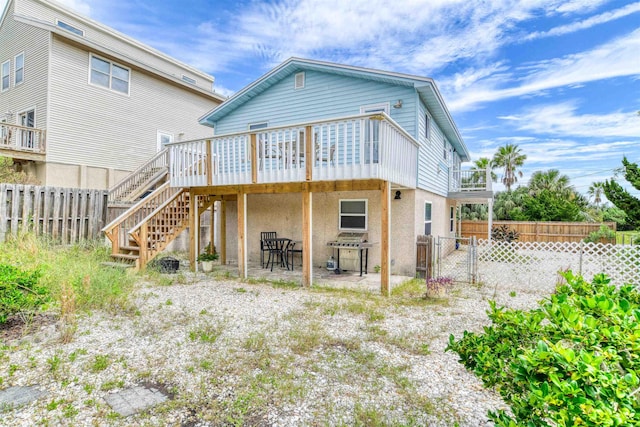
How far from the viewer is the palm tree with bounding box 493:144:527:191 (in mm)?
30917

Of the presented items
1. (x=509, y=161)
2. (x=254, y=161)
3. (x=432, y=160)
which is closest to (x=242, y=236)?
(x=254, y=161)

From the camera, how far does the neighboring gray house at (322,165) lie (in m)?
7.34

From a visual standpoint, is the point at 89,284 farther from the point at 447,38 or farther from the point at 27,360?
the point at 447,38

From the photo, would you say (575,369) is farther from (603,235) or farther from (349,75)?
(603,235)

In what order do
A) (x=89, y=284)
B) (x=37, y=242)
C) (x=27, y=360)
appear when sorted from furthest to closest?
1. (x=37, y=242)
2. (x=89, y=284)
3. (x=27, y=360)

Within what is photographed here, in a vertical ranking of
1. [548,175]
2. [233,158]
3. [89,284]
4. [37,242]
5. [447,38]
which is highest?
[447,38]

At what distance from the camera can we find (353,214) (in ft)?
32.4

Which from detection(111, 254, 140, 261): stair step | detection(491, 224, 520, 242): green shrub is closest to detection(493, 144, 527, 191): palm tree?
detection(491, 224, 520, 242): green shrub

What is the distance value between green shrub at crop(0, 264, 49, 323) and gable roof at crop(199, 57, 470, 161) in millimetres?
8831

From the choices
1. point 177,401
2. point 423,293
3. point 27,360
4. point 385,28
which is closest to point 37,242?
point 27,360

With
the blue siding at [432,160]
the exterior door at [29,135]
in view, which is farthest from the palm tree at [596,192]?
the exterior door at [29,135]

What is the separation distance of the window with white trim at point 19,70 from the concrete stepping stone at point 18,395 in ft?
57.2

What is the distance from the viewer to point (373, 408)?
2.95 meters

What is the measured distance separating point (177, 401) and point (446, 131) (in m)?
13.2
